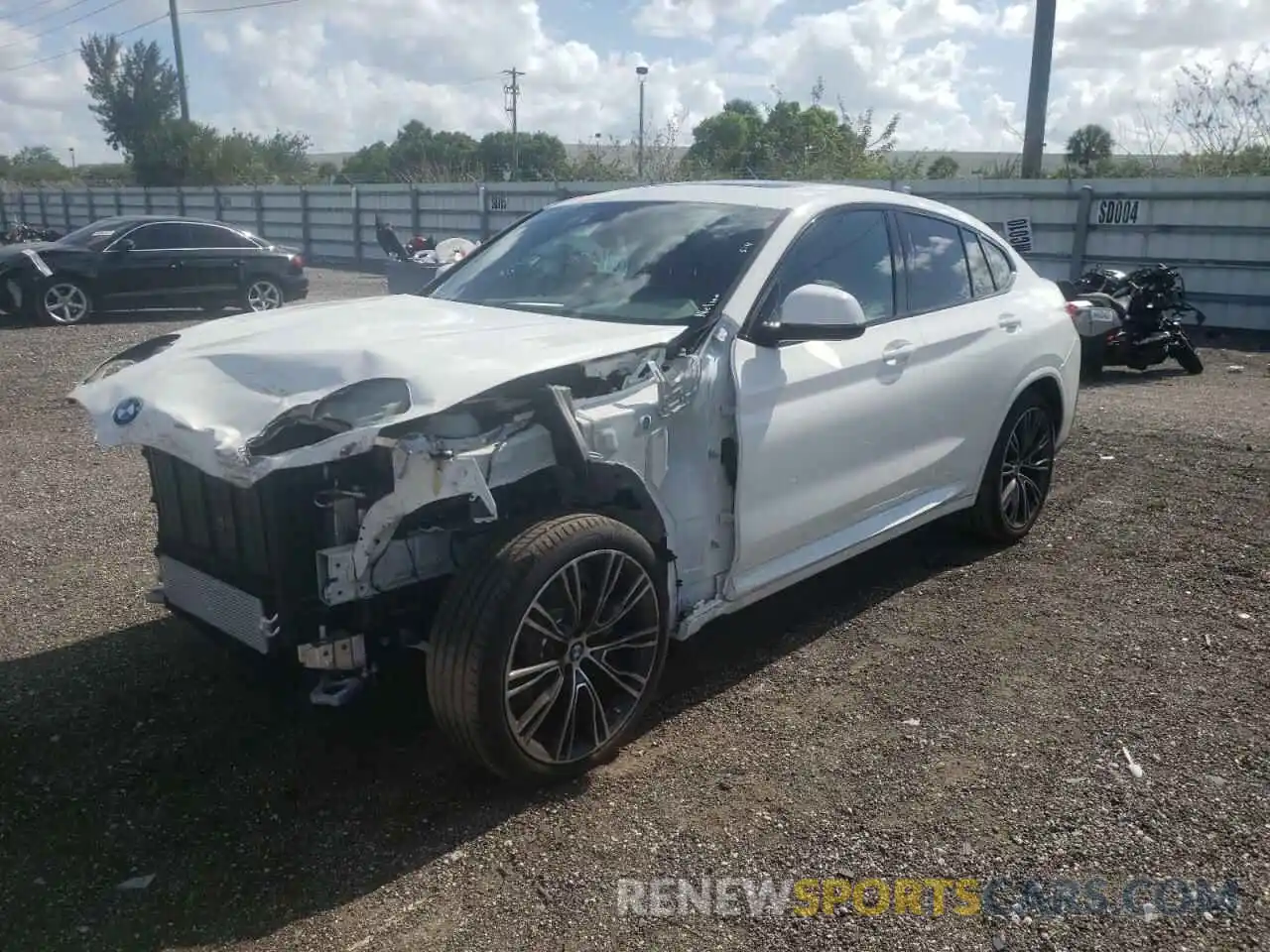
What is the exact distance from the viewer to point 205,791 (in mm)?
3279

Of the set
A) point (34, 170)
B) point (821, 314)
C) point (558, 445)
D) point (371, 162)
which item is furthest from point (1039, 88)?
point (34, 170)

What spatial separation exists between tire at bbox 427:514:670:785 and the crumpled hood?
1.67ft

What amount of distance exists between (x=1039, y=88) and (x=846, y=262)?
15.3 meters

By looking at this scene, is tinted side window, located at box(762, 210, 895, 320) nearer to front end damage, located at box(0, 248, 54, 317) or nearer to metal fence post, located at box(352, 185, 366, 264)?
front end damage, located at box(0, 248, 54, 317)

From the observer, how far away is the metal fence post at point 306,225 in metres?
27.5

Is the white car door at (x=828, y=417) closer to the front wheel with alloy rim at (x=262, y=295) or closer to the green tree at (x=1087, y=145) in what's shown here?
the front wheel with alloy rim at (x=262, y=295)

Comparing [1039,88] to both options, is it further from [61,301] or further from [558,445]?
[558,445]

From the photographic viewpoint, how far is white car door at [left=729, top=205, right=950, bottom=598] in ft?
12.3

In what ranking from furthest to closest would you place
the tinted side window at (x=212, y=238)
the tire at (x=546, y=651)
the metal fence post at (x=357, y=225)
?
the metal fence post at (x=357, y=225) < the tinted side window at (x=212, y=238) < the tire at (x=546, y=651)

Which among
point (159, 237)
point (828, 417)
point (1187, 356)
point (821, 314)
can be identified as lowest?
point (1187, 356)

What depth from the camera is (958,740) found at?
11.9 feet

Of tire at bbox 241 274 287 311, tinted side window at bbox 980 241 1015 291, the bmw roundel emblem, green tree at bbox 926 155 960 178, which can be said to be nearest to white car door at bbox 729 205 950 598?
tinted side window at bbox 980 241 1015 291

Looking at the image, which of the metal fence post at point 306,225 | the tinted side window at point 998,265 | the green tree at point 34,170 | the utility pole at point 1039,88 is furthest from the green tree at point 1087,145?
the green tree at point 34,170

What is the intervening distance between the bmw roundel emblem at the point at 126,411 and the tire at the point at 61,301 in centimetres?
1256
